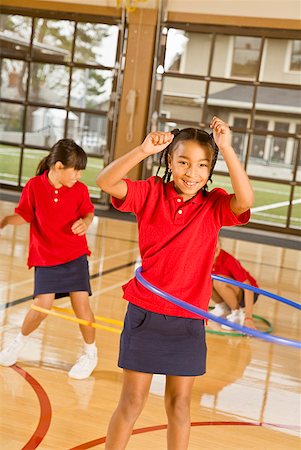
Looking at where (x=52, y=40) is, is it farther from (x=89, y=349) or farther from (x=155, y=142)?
(x=155, y=142)

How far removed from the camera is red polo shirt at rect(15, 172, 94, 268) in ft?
12.3

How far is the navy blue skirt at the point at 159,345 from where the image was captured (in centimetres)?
241

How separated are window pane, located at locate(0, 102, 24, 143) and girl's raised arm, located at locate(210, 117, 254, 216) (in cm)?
1034

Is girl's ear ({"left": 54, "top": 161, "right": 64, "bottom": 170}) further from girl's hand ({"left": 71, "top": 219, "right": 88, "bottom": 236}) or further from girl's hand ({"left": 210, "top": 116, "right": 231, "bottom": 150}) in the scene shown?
girl's hand ({"left": 210, "top": 116, "right": 231, "bottom": 150})

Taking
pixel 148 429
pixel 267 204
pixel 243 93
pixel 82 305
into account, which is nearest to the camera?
pixel 148 429

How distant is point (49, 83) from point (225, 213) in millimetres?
10030

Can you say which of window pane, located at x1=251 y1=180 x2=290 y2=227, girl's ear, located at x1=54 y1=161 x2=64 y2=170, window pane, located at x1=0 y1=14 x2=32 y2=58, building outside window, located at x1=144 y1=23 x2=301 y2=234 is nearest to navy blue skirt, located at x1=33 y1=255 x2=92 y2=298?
girl's ear, located at x1=54 y1=161 x2=64 y2=170

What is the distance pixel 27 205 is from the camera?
3771 millimetres

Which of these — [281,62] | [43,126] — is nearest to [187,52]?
[281,62]

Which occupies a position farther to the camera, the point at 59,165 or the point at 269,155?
the point at 269,155

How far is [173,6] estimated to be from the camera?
10.9 metres

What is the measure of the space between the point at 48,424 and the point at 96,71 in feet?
30.1

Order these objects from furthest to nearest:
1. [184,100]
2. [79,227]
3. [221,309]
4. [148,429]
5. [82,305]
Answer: [184,100] < [221,309] < [82,305] < [79,227] < [148,429]

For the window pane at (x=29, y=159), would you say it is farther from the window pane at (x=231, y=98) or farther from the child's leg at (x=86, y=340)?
the child's leg at (x=86, y=340)
